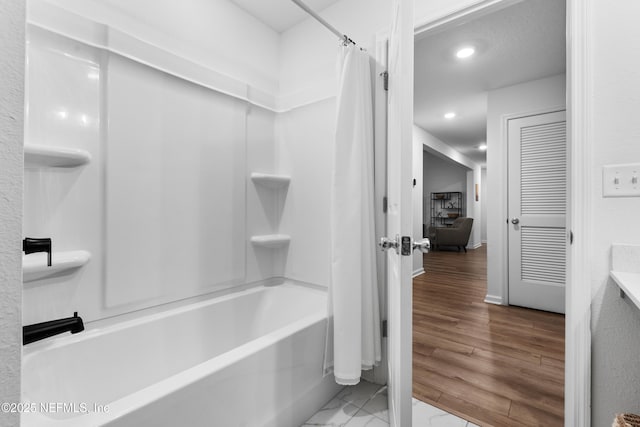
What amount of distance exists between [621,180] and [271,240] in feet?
6.20

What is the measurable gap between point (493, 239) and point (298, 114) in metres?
2.72

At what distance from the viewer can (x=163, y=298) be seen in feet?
5.44

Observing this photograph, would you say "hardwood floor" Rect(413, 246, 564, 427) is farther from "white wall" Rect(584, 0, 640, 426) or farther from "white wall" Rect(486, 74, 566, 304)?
"white wall" Rect(584, 0, 640, 426)

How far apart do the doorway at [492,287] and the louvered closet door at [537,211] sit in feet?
0.37

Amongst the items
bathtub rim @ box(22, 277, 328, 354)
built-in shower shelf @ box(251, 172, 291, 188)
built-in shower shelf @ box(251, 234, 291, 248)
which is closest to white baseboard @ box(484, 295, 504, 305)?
bathtub rim @ box(22, 277, 328, 354)

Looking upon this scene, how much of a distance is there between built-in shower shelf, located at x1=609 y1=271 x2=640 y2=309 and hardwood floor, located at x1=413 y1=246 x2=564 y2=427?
93 centimetres

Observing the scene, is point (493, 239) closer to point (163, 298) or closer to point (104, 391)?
point (163, 298)

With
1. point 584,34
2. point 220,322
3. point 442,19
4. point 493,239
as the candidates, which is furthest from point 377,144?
point 493,239

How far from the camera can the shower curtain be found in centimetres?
155

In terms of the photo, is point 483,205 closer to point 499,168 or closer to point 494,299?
point 499,168

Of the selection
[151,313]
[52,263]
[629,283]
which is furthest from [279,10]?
[629,283]

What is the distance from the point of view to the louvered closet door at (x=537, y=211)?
2.93 metres

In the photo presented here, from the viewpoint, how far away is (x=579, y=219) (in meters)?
1.08

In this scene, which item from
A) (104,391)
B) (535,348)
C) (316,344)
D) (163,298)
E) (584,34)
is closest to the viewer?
(584,34)
